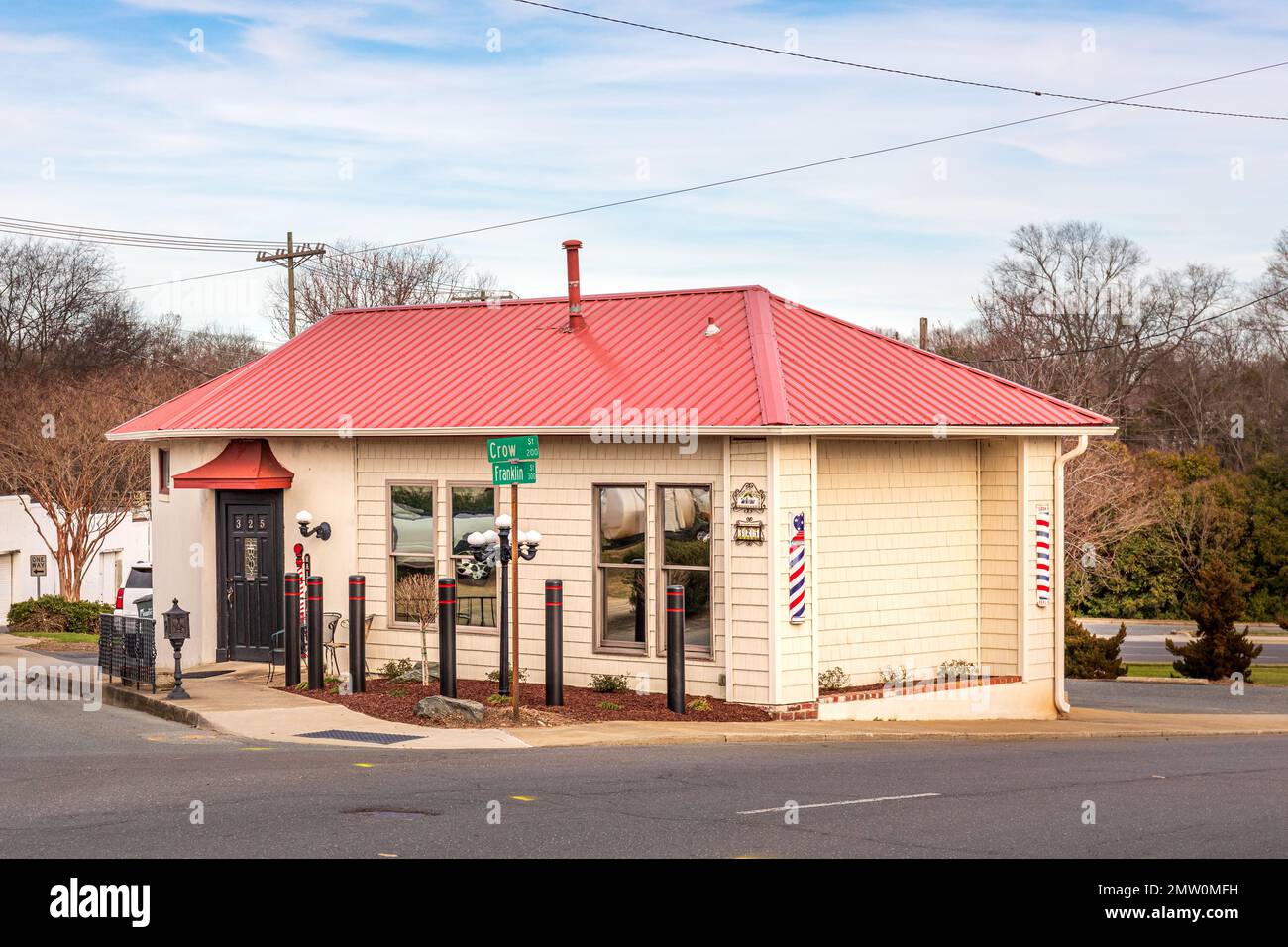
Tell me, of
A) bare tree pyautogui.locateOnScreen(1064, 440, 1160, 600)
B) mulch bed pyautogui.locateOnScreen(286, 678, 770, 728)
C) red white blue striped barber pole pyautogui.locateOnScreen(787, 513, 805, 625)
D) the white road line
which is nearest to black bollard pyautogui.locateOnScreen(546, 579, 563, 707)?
mulch bed pyautogui.locateOnScreen(286, 678, 770, 728)

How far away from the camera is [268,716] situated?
603 inches

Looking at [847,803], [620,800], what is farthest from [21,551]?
[847,803]

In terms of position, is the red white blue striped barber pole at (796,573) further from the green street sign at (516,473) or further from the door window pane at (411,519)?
the door window pane at (411,519)

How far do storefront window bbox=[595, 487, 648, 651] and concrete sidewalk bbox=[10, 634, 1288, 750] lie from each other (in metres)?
2.01

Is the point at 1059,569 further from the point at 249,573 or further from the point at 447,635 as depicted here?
the point at 249,573

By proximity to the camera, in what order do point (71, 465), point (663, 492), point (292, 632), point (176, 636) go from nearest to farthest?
point (176, 636)
point (663, 492)
point (292, 632)
point (71, 465)

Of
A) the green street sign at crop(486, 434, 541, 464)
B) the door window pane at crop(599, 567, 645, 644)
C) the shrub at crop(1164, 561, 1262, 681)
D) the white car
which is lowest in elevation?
the shrub at crop(1164, 561, 1262, 681)

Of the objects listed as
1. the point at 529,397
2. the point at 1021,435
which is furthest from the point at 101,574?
the point at 1021,435

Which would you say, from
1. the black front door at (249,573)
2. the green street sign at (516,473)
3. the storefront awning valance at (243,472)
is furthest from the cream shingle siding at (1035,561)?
the black front door at (249,573)

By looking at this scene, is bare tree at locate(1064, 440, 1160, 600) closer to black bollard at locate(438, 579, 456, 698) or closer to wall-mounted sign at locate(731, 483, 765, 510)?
wall-mounted sign at locate(731, 483, 765, 510)

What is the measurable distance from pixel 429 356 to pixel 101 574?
34.1 m

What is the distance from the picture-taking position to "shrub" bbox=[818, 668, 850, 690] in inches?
652

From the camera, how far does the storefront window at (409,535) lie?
18.3 metres

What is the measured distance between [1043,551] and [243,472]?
10891 millimetres
